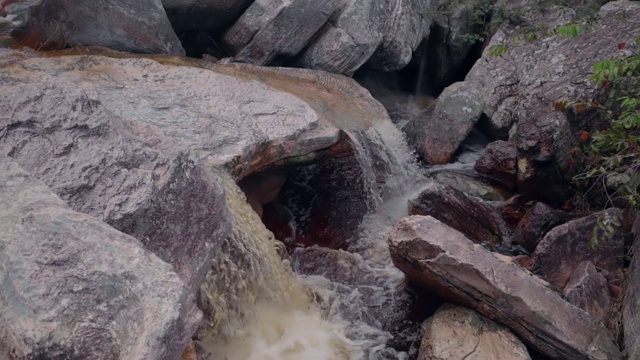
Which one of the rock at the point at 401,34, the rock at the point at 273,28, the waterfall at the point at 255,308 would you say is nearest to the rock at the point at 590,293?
the waterfall at the point at 255,308

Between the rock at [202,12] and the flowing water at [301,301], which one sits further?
the rock at [202,12]

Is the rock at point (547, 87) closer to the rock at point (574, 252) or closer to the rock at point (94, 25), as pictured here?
the rock at point (574, 252)

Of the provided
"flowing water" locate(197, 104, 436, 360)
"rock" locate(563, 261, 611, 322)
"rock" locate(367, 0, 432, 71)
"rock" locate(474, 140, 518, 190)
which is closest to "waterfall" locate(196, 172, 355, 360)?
"flowing water" locate(197, 104, 436, 360)

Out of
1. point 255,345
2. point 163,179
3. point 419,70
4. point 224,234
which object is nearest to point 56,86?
point 163,179

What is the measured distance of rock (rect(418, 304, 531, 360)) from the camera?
4.82m

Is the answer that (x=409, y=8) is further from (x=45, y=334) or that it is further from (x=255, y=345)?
(x=45, y=334)

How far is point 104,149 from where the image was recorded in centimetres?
354

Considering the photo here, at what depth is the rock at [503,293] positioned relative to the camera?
16.4ft

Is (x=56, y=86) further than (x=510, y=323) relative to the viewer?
No

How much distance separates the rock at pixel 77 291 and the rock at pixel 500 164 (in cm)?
672

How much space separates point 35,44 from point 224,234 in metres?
4.90

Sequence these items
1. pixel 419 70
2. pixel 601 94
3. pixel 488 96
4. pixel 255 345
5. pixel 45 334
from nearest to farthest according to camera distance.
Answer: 1. pixel 45 334
2. pixel 255 345
3. pixel 601 94
4. pixel 488 96
5. pixel 419 70

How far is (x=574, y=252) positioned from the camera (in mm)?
6242

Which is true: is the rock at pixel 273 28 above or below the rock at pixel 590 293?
below
